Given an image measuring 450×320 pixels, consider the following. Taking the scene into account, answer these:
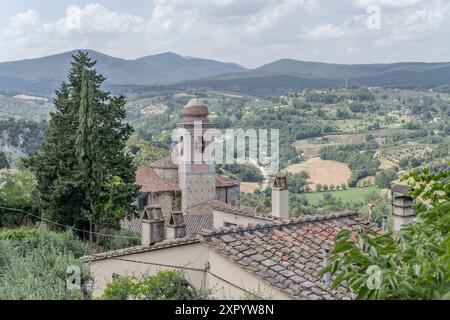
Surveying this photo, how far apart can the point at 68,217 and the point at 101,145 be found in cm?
311

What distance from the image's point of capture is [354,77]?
3905 inches

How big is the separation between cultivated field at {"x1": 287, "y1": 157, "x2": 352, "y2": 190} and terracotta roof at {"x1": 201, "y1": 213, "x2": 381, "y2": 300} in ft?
167

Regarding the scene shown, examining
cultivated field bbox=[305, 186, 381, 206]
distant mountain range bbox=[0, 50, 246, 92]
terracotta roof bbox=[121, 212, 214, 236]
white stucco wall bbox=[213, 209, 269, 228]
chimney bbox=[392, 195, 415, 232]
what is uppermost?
distant mountain range bbox=[0, 50, 246, 92]

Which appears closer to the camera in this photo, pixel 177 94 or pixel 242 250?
pixel 242 250

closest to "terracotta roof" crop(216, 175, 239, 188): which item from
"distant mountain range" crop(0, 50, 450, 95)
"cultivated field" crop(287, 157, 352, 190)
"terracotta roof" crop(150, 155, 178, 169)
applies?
"terracotta roof" crop(150, 155, 178, 169)

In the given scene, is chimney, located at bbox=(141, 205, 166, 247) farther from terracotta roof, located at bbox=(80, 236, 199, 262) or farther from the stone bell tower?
the stone bell tower

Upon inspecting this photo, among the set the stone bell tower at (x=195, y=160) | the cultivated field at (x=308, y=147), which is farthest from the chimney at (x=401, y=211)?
the cultivated field at (x=308, y=147)

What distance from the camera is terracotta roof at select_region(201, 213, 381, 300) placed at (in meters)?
6.90

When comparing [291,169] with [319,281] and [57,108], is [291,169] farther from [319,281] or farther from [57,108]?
[319,281]

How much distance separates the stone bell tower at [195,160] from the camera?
33.4 meters

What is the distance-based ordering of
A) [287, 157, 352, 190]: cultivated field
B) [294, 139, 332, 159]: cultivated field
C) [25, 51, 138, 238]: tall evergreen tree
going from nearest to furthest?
1. [25, 51, 138, 238]: tall evergreen tree
2. [287, 157, 352, 190]: cultivated field
3. [294, 139, 332, 159]: cultivated field

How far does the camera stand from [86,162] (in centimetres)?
2047

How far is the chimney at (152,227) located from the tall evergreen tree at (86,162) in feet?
28.4
